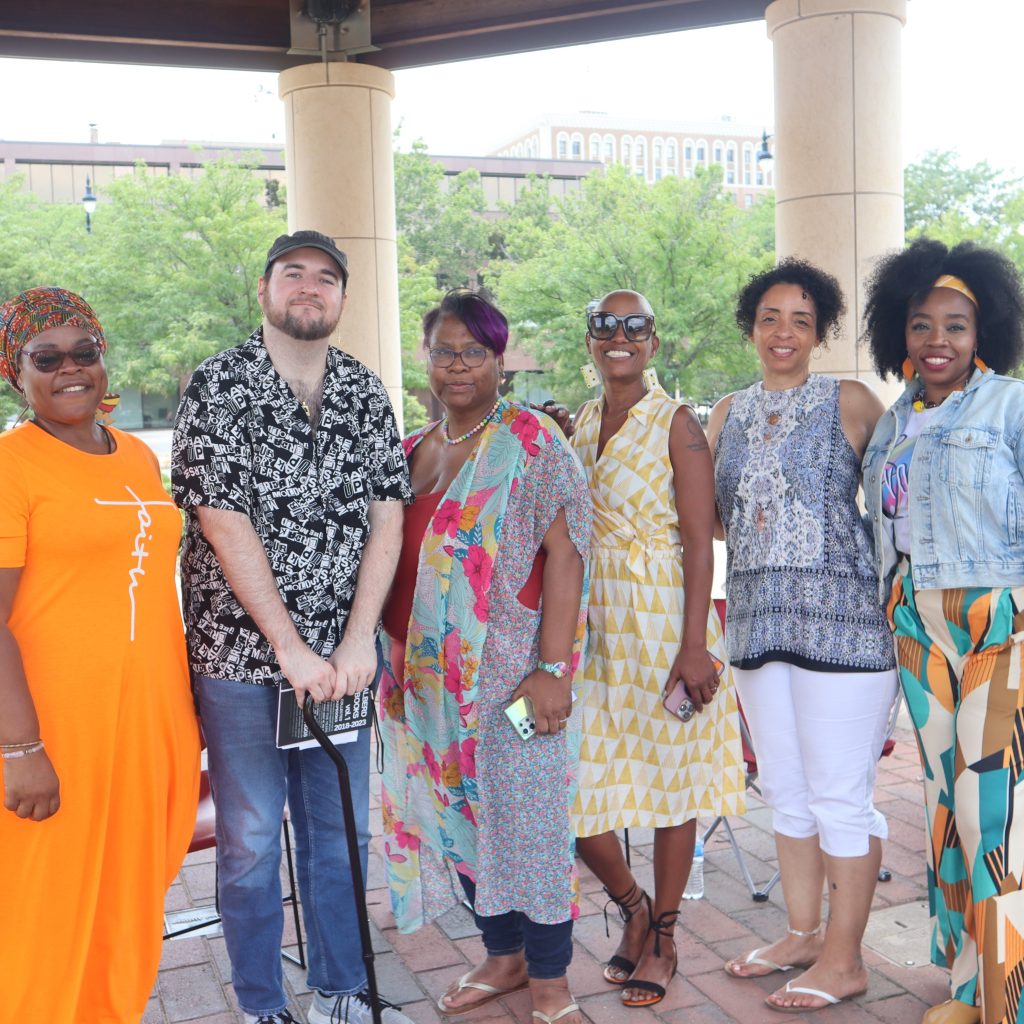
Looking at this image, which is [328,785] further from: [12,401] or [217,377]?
[12,401]

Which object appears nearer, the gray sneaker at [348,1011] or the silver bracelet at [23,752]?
the silver bracelet at [23,752]

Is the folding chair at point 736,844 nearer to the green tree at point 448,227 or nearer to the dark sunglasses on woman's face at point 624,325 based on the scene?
the dark sunglasses on woman's face at point 624,325

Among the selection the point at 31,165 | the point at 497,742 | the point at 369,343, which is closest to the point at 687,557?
the point at 497,742

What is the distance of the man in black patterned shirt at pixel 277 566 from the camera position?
2.84 metres

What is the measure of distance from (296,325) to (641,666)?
1431mm

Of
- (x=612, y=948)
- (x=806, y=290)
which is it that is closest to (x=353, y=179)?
(x=806, y=290)

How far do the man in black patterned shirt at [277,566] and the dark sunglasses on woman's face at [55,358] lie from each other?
Result: 0.26 meters

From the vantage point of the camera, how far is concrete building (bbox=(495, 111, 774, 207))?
98.9m

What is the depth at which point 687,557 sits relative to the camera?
326 centimetres

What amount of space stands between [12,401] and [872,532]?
2441cm

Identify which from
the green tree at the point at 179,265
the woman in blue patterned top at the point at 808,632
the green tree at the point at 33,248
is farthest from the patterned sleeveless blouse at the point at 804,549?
the green tree at the point at 33,248

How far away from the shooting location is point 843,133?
6.54 metres

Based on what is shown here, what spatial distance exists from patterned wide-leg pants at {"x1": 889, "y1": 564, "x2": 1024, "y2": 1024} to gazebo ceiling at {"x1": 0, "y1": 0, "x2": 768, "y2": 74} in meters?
5.27

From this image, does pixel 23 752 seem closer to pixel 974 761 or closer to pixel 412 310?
pixel 974 761
